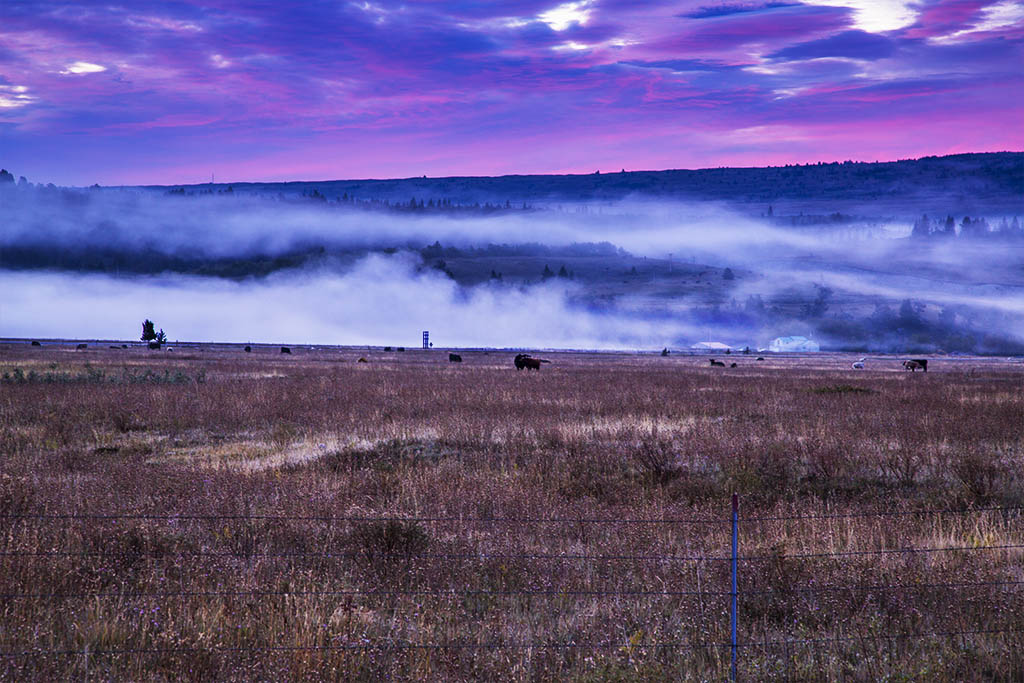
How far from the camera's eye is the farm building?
168 meters

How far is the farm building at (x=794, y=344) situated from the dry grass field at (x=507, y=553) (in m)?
159

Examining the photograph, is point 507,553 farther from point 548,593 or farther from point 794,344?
point 794,344

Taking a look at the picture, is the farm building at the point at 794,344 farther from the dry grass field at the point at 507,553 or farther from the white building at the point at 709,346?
the dry grass field at the point at 507,553

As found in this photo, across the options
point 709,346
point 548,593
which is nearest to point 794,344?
point 709,346

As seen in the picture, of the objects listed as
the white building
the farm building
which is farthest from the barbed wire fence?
the farm building

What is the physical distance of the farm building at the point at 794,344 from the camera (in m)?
168

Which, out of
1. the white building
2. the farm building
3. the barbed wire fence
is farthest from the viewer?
the farm building

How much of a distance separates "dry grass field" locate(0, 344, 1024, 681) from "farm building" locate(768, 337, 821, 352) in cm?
15866

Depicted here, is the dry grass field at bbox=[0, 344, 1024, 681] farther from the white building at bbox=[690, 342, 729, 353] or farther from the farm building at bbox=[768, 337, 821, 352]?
the farm building at bbox=[768, 337, 821, 352]

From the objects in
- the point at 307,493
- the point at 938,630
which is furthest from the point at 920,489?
the point at 307,493

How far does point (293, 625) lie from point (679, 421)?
15.4m

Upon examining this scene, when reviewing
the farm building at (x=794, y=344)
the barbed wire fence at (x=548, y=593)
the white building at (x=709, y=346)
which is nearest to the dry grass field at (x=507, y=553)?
the barbed wire fence at (x=548, y=593)

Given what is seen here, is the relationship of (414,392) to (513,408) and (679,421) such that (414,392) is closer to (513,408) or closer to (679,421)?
(513,408)

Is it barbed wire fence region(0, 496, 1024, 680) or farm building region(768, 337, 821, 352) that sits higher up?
barbed wire fence region(0, 496, 1024, 680)
